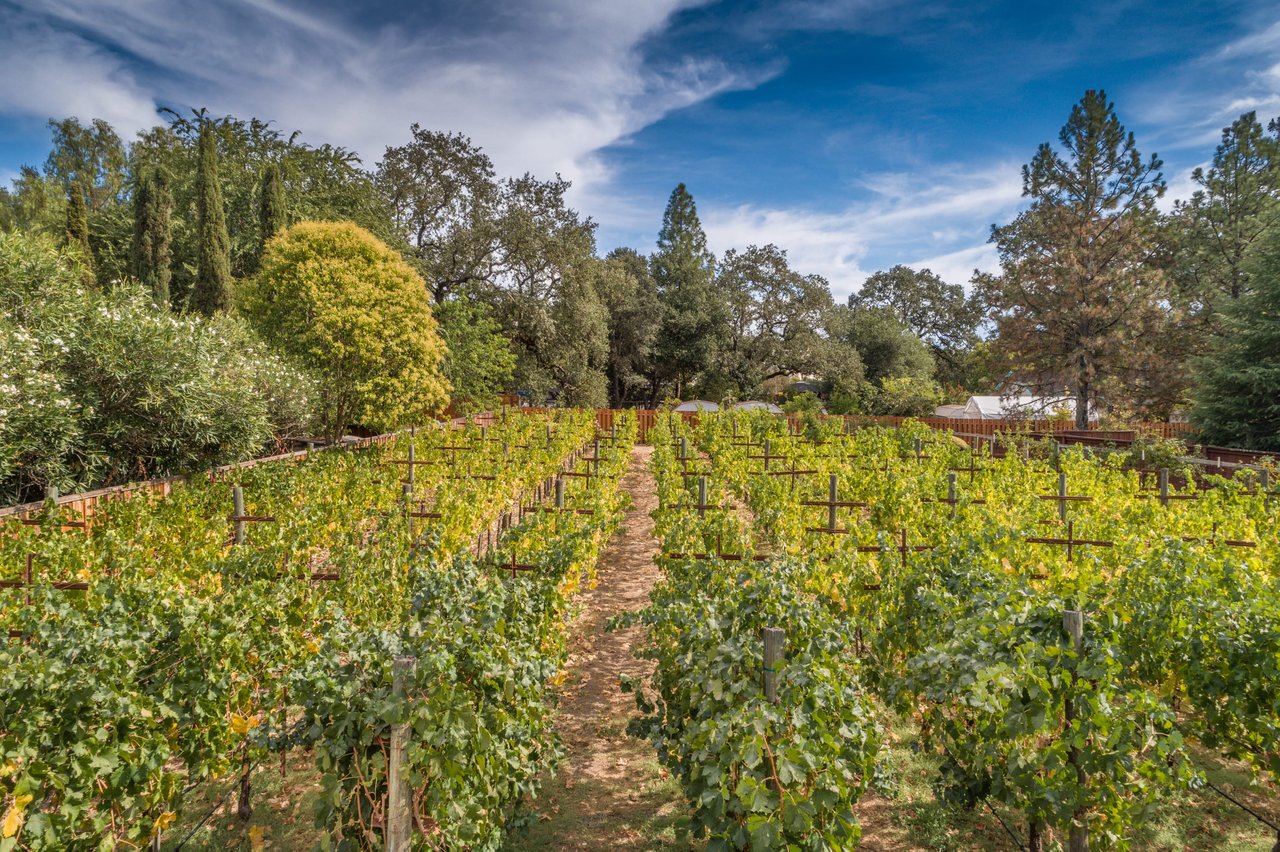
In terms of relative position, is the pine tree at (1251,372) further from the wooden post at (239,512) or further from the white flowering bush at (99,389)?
the white flowering bush at (99,389)

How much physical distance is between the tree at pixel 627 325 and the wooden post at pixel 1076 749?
27528 mm

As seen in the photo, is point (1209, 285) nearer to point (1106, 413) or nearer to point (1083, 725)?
point (1106, 413)

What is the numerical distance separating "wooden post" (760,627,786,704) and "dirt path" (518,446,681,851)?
128cm

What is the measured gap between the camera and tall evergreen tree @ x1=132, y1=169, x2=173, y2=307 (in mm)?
20141

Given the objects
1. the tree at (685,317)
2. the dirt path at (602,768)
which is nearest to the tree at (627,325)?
the tree at (685,317)

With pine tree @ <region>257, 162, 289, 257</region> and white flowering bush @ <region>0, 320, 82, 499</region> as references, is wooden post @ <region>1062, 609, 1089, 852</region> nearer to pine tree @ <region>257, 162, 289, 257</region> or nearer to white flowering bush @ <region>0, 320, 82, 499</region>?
white flowering bush @ <region>0, 320, 82, 499</region>

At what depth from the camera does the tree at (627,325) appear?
30.5m

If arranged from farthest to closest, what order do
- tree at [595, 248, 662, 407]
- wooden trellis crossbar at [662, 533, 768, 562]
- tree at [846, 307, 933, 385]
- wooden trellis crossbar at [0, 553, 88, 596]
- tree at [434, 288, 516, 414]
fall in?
tree at [846, 307, 933, 385] → tree at [595, 248, 662, 407] → tree at [434, 288, 516, 414] → wooden trellis crossbar at [662, 533, 768, 562] → wooden trellis crossbar at [0, 553, 88, 596]

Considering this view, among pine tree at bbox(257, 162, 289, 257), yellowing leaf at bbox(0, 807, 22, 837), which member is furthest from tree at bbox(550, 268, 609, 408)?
yellowing leaf at bbox(0, 807, 22, 837)

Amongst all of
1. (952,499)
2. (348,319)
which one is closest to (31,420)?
(348,319)

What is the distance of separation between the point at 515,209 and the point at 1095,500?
793 inches

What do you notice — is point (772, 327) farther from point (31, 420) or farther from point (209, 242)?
point (31, 420)

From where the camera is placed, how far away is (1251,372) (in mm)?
14859

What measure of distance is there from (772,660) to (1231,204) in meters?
31.8
